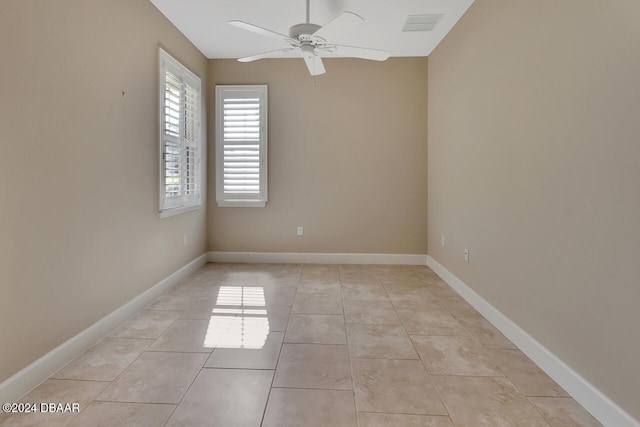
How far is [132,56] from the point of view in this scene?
2748 millimetres

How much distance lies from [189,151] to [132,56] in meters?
1.29

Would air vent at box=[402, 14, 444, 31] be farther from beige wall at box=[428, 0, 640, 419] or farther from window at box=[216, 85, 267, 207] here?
window at box=[216, 85, 267, 207]

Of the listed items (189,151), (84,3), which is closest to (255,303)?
(189,151)

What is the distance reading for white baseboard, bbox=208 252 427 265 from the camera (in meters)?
4.56

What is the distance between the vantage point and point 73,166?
6.92 feet

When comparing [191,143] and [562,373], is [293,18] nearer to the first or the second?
[191,143]

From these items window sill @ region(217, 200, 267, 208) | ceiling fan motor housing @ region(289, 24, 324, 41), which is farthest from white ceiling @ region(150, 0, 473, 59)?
window sill @ region(217, 200, 267, 208)

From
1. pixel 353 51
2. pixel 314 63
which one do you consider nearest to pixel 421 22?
pixel 353 51

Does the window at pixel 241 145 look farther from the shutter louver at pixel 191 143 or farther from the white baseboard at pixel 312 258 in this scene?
the white baseboard at pixel 312 258

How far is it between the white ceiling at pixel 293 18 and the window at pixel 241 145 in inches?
24.3

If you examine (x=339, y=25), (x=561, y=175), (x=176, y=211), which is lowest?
(x=176, y=211)

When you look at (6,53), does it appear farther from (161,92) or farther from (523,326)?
(523,326)

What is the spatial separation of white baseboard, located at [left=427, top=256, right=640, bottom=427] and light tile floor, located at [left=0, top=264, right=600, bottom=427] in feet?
0.14

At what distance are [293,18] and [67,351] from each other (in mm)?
3279
